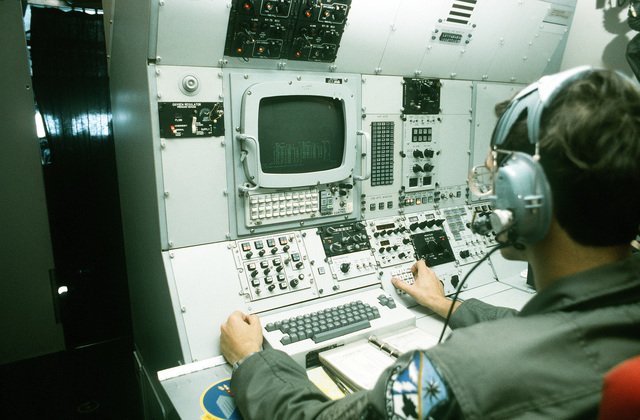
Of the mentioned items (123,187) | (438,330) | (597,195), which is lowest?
(438,330)

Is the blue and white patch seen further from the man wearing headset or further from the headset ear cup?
the headset ear cup

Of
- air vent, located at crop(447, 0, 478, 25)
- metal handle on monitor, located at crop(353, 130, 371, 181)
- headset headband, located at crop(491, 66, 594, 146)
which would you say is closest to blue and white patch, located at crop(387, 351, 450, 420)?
headset headband, located at crop(491, 66, 594, 146)

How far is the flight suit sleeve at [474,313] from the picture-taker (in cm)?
168

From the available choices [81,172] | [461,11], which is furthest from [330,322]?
[81,172]

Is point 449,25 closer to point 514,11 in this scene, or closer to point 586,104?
point 514,11

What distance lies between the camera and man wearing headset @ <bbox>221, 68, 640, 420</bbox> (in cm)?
77

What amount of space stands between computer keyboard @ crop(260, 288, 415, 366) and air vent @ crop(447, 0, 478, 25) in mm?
1600

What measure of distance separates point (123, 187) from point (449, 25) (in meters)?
2.17

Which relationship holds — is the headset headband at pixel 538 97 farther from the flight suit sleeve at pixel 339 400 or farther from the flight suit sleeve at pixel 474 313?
the flight suit sleeve at pixel 474 313

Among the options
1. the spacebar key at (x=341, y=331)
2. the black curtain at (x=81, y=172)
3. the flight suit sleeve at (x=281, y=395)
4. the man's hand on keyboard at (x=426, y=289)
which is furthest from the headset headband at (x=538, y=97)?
the black curtain at (x=81, y=172)

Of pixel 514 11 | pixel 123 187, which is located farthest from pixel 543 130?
pixel 123 187

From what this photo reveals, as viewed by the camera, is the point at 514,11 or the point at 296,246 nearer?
the point at 296,246

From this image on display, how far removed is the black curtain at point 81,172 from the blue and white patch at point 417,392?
2.67 meters

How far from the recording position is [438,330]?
6.27ft
